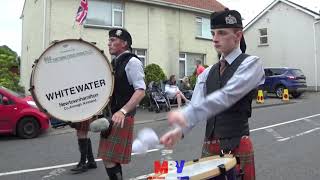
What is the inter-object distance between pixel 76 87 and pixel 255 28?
1251 inches

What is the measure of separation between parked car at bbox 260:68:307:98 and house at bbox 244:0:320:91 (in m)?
5.76

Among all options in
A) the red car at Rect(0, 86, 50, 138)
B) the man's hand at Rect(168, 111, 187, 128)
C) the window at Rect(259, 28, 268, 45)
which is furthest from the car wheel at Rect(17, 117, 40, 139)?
the window at Rect(259, 28, 268, 45)

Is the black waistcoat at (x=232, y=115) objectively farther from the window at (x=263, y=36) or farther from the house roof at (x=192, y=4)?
the window at (x=263, y=36)

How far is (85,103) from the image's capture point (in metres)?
4.38

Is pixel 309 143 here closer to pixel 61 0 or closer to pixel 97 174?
pixel 97 174

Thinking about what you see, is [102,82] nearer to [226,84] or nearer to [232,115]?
[232,115]

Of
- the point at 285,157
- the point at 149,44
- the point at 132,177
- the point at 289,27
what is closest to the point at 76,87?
the point at 132,177

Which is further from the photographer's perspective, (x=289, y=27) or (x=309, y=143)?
(x=289, y=27)

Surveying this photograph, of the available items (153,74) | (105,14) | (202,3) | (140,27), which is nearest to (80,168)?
(153,74)

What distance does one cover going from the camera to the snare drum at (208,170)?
2.64 meters

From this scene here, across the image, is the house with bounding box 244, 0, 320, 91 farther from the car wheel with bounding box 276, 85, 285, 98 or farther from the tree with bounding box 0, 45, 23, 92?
the tree with bounding box 0, 45, 23, 92

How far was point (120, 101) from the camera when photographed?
187 inches

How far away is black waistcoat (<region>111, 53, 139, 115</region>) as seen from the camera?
4730 mm

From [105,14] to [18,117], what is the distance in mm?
10107
